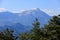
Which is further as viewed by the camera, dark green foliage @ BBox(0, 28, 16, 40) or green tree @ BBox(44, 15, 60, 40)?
dark green foliage @ BBox(0, 28, 16, 40)

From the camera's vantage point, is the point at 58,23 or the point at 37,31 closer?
the point at 37,31

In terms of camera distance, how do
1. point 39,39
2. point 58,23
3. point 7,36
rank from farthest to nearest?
point 7,36 < point 58,23 < point 39,39

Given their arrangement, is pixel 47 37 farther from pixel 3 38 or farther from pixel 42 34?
pixel 3 38

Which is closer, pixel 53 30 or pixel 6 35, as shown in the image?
pixel 53 30

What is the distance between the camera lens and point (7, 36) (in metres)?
39.8

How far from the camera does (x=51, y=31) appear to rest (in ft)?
111

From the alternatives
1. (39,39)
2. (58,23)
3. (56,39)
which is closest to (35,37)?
(39,39)

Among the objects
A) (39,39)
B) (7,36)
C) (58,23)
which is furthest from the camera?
(7,36)

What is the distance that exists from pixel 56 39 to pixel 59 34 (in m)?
1.38

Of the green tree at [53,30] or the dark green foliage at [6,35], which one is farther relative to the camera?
the dark green foliage at [6,35]

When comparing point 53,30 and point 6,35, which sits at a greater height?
point 53,30

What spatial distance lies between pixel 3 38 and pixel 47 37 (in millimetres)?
8961

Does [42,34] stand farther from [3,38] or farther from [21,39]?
[3,38]

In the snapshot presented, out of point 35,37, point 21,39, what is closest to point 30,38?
point 35,37
